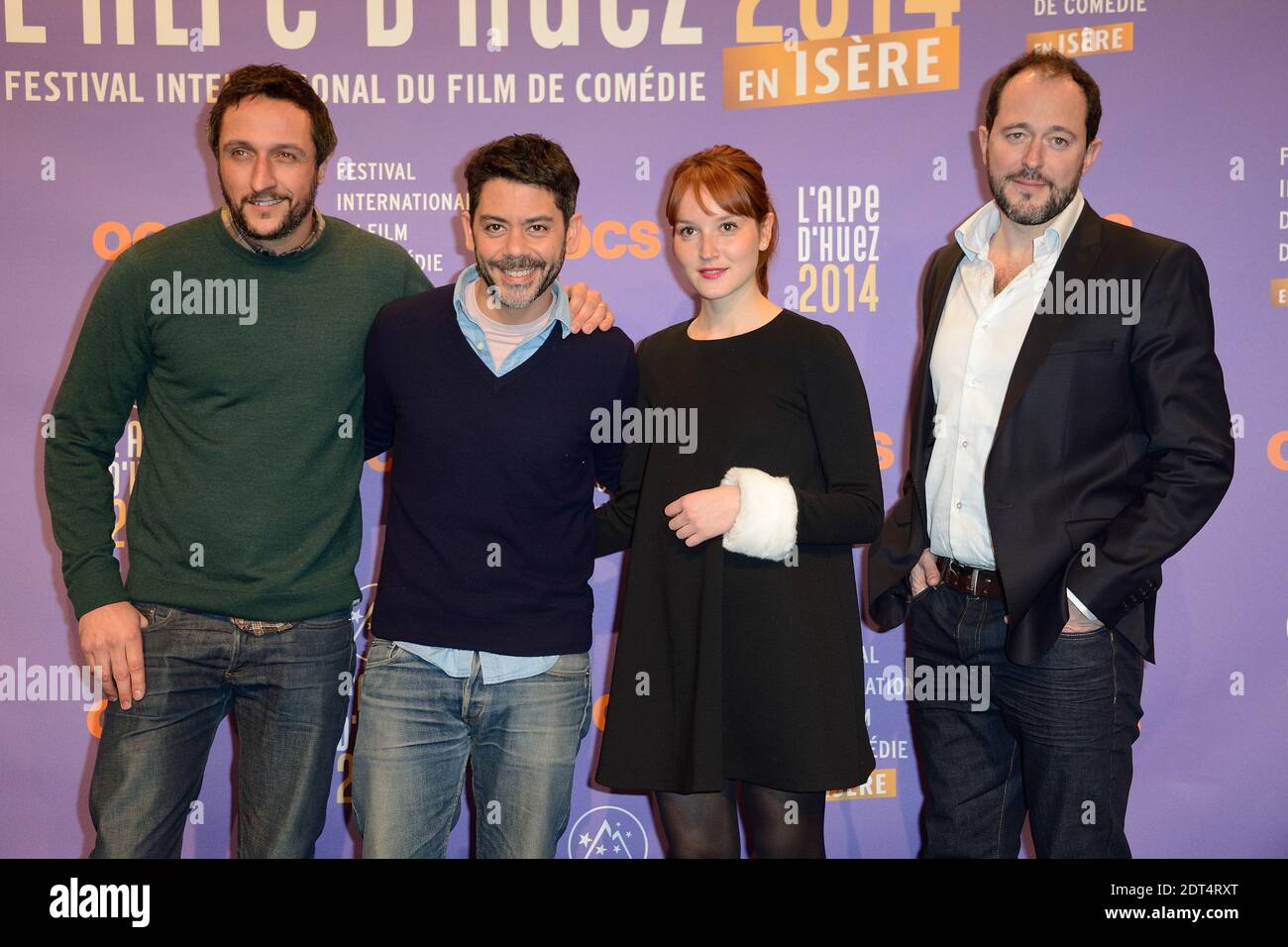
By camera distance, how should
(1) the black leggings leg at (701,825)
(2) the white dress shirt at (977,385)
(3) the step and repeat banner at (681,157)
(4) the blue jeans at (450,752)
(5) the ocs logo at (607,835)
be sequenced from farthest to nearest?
(5) the ocs logo at (607,835) < (3) the step and repeat banner at (681,157) < (2) the white dress shirt at (977,385) < (1) the black leggings leg at (701,825) < (4) the blue jeans at (450,752)

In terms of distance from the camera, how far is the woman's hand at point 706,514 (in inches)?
86.4

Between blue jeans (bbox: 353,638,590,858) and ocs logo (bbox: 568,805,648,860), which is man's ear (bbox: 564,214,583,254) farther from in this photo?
ocs logo (bbox: 568,805,648,860)

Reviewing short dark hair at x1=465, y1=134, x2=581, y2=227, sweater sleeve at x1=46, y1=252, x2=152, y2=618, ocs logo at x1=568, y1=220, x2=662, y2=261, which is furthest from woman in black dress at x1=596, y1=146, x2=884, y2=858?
sweater sleeve at x1=46, y1=252, x2=152, y2=618

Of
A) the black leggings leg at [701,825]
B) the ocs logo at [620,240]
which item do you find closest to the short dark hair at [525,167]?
the ocs logo at [620,240]

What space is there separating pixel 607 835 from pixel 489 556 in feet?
4.88

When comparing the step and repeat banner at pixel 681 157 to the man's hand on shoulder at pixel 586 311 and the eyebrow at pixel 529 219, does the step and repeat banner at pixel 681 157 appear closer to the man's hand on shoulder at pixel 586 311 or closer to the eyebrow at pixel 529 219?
the man's hand on shoulder at pixel 586 311

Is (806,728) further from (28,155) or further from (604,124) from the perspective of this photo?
(28,155)

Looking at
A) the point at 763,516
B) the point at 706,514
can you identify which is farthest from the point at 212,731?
the point at 763,516

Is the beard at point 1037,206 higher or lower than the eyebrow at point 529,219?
higher

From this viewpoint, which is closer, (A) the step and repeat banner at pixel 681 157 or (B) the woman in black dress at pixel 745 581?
(B) the woman in black dress at pixel 745 581

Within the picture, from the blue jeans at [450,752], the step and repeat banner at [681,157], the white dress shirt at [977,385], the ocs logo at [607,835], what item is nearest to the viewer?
the blue jeans at [450,752]

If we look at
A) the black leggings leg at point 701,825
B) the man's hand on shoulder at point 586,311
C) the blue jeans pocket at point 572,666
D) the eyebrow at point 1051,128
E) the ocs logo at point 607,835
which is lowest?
the ocs logo at point 607,835

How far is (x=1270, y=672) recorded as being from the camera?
321cm

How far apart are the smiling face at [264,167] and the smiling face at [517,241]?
42 centimetres
